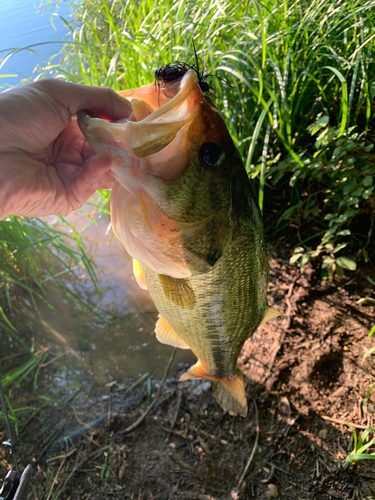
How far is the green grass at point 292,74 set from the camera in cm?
198

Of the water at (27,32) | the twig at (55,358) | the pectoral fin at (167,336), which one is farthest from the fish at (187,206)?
the water at (27,32)

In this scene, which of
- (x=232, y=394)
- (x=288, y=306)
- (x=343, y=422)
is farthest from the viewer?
(x=288, y=306)

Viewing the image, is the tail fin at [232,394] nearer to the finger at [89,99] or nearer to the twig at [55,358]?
the finger at [89,99]

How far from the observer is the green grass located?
6.49 feet

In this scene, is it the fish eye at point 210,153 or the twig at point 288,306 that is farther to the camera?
the twig at point 288,306

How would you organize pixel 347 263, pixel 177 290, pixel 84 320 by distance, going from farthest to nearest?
pixel 84 320
pixel 347 263
pixel 177 290

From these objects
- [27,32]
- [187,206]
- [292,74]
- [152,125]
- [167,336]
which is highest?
[27,32]

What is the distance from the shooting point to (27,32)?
2785mm

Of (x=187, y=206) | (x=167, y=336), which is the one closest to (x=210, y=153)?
(x=187, y=206)

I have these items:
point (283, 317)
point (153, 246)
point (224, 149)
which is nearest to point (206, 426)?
point (283, 317)

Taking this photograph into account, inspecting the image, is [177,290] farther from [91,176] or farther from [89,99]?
[89,99]

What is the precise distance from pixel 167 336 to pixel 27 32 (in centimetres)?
299

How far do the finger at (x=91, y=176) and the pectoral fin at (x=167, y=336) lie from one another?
758mm

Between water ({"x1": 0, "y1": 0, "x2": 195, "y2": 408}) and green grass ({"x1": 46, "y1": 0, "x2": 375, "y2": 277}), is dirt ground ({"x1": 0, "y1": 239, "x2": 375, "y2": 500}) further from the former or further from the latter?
green grass ({"x1": 46, "y1": 0, "x2": 375, "y2": 277})
